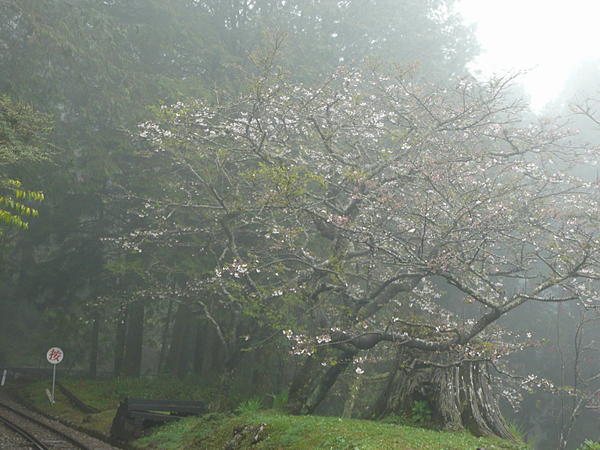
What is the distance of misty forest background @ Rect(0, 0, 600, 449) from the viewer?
10.0 m

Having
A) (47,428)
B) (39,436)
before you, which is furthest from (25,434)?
(47,428)

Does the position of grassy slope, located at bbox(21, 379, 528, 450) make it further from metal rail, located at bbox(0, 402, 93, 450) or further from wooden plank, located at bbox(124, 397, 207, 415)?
metal rail, located at bbox(0, 402, 93, 450)

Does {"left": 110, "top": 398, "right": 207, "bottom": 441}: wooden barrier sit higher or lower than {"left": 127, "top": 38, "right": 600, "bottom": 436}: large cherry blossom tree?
lower

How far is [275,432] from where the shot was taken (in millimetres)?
7648

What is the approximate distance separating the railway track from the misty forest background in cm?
347

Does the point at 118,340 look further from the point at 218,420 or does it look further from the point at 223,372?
the point at 218,420

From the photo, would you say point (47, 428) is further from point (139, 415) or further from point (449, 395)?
point (449, 395)

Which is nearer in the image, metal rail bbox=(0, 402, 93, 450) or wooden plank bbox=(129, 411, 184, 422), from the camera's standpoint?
metal rail bbox=(0, 402, 93, 450)

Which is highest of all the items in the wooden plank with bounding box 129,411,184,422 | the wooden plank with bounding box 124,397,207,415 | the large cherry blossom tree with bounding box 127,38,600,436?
the large cherry blossom tree with bounding box 127,38,600,436

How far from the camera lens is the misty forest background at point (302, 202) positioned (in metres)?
10.0

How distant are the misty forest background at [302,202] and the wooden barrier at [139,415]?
1.14 m

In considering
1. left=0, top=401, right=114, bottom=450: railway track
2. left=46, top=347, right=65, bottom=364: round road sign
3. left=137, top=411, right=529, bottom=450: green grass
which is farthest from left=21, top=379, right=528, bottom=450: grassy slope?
left=46, top=347, right=65, bottom=364: round road sign

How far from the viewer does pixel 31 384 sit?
70.1 ft

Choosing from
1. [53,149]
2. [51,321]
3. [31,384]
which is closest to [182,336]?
[51,321]
